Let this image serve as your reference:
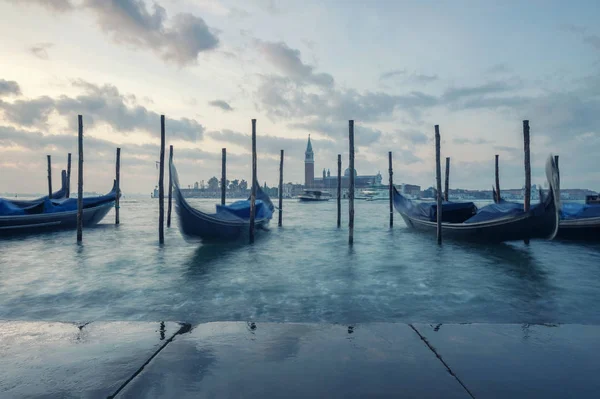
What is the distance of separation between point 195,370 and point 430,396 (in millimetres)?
1551

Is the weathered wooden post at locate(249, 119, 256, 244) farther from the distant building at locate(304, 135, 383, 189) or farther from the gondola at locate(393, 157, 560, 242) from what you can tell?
the distant building at locate(304, 135, 383, 189)

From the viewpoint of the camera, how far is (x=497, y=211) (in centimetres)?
1205

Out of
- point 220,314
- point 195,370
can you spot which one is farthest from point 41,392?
point 220,314

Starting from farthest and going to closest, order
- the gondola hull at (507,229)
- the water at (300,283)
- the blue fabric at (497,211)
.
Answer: the blue fabric at (497,211) → the gondola hull at (507,229) → the water at (300,283)

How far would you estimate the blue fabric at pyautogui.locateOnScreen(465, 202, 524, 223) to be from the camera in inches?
446

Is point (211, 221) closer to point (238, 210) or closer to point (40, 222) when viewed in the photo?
point (238, 210)

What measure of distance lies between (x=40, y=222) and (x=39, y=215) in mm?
344

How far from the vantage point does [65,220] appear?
58.3 feet

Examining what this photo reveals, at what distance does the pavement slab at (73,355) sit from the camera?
227 centimetres

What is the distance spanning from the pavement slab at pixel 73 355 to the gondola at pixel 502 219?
9214mm

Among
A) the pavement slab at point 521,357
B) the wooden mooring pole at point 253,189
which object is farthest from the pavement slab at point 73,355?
the wooden mooring pole at point 253,189

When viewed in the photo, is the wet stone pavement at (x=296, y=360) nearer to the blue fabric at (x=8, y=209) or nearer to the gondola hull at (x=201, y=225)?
the gondola hull at (x=201, y=225)

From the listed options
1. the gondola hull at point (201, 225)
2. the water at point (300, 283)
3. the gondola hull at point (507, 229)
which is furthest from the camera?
the gondola hull at point (201, 225)

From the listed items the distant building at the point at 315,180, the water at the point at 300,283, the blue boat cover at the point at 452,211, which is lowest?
the water at the point at 300,283
